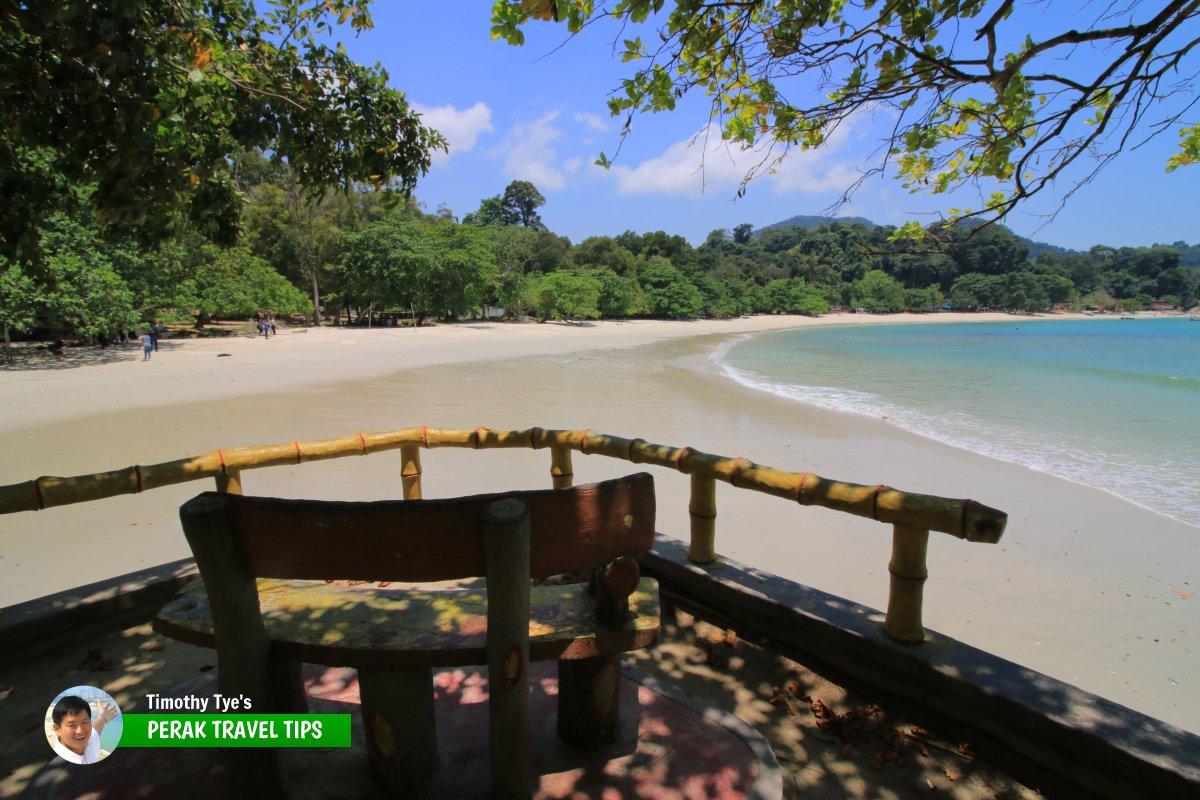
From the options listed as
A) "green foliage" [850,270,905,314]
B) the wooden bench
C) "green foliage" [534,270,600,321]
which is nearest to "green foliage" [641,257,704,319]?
"green foliage" [534,270,600,321]

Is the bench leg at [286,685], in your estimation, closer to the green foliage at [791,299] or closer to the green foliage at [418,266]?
the green foliage at [418,266]

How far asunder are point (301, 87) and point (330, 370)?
1510cm

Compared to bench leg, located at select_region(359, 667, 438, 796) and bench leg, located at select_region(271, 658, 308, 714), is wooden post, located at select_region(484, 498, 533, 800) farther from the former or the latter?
bench leg, located at select_region(271, 658, 308, 714)

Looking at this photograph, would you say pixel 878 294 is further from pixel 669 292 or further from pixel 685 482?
pixel 685 482

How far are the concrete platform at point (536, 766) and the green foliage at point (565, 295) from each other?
41139 mm

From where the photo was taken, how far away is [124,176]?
9.09ft

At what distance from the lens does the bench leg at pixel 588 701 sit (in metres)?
1.81

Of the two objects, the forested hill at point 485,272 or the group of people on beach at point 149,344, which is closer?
the forested hill at point 485,272

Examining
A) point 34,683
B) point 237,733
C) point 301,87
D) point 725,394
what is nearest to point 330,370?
point 725,394

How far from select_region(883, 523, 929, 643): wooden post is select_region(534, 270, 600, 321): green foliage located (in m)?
41.0

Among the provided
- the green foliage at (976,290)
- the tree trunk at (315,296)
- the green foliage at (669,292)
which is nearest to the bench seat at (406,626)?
the tree trunk at (315,296)

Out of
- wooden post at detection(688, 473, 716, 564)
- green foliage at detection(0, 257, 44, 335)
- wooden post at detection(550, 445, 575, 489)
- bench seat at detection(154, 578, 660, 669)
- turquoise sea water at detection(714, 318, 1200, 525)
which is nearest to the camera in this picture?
bench seat at detection(154, 578, 660, 669)

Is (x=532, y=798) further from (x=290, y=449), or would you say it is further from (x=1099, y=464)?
(x=1099, y=464)

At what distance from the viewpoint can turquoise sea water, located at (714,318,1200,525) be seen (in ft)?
27.9
